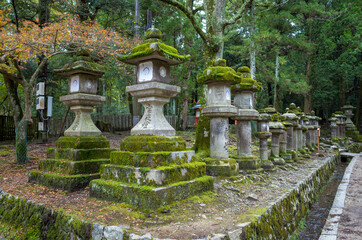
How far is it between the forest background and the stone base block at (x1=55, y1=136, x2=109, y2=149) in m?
3.08

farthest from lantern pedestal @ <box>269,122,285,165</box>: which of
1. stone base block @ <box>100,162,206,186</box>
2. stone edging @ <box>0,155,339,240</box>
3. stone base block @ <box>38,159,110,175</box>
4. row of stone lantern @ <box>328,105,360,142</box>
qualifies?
row of stone lantern @ <box>328,105,360,142</box>

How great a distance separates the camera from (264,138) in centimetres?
788

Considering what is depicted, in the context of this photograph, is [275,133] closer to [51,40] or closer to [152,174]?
[152,174]

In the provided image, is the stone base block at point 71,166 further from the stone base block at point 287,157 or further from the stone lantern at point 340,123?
the stone lantern at point 340,123

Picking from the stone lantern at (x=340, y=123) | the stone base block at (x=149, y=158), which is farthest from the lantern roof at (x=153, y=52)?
the stone lantern at (x=340, y=123)

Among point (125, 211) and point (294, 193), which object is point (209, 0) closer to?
point (294, 193)

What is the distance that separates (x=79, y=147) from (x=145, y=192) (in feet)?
8.02

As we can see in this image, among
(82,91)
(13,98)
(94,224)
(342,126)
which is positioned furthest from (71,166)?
(342,126)

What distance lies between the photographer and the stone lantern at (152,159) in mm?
3898

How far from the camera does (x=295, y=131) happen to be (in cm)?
1127

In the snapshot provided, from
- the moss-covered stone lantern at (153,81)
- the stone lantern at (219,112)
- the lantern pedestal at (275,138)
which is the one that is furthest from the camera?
the lantern pedestal at (275,138)

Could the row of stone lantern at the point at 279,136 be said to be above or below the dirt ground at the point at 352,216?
above

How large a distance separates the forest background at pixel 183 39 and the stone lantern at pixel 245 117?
1467 millimetres

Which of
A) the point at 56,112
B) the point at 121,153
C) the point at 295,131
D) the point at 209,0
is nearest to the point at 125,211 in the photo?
the point at 121,153
